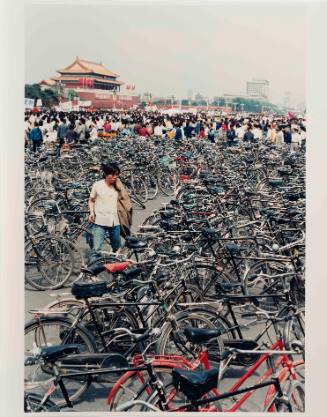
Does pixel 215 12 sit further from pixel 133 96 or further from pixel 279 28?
pixel 133 96

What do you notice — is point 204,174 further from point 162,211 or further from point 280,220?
point 280,220

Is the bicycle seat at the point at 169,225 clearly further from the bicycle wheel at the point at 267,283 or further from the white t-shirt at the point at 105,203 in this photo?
the bicycle wheel at the point at 267,283

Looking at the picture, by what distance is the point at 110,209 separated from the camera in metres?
6.30

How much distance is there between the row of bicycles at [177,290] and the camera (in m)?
4.44

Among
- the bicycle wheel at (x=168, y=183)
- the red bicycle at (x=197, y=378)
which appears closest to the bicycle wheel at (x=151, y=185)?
the bicycle wheel at (x=168, y=183)

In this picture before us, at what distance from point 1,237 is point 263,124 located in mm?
3220

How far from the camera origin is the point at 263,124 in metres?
6.70

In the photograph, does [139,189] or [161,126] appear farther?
[161,126]

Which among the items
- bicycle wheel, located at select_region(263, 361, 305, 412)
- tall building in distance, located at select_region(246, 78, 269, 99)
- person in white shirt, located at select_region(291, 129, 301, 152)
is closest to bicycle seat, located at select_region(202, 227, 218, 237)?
person in white shirt, located at select_region(291, 129, 301, 152)

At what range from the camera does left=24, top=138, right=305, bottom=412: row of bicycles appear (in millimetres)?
4441

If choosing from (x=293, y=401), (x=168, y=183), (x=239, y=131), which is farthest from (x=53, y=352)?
(x=168, y=183)

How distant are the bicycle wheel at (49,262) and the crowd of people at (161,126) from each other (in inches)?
43.5

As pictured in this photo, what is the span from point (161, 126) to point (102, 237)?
4.87ft

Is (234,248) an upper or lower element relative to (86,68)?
lower
